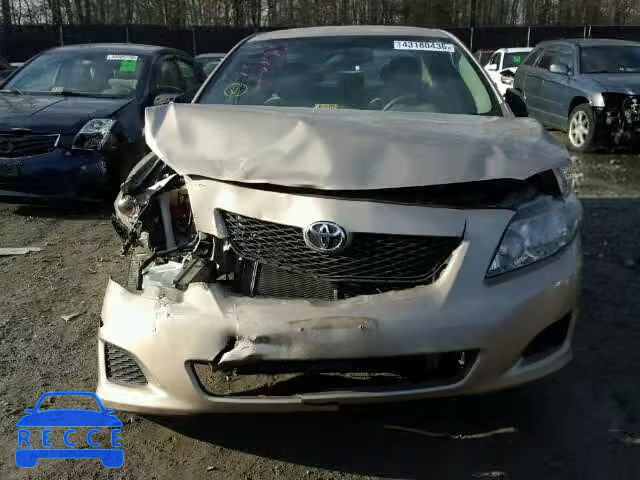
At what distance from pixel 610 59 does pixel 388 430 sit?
897 cm

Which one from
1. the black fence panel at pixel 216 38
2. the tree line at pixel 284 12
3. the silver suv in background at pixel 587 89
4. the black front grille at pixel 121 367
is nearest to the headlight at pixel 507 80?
the silver suv in background at pixel 587 89

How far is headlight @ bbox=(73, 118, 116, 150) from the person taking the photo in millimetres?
5492

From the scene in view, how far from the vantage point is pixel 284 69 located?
12.6 ft

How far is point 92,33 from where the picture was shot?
25.1 metres

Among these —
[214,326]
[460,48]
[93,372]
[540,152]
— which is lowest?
[93,372]

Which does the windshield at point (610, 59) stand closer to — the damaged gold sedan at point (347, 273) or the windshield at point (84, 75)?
the windshield at point (84, 75)

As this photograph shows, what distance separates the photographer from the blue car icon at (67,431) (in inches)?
97.3

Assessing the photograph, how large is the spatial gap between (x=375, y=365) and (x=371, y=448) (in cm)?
52

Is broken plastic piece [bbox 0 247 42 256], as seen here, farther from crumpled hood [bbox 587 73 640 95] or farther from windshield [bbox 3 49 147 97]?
crumpled hood [bbox 587 73 640 95]

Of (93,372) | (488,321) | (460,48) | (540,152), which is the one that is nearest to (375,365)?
(488,321)

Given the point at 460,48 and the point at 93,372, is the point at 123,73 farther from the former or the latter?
the point at 93,372

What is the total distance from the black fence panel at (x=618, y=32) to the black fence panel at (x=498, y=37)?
9.23 ft

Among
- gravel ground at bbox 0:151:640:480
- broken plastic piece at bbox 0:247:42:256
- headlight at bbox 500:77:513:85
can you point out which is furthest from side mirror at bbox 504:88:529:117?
headlight at bbox 500:77:513:85

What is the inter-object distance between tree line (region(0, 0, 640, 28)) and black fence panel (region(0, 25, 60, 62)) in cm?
481
